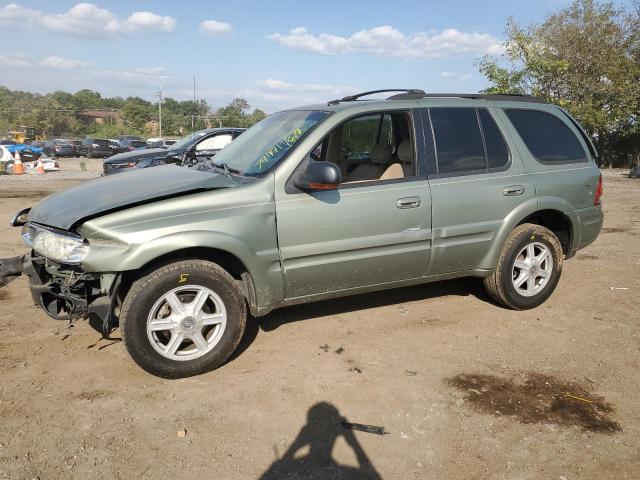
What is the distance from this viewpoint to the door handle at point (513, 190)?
4297mm

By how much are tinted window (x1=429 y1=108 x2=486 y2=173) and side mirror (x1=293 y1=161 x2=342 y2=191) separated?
1.07 meters

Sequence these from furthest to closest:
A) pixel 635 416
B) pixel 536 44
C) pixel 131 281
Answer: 1. pixel 536 44
2. pixel 131 281
3. pixel 635 416

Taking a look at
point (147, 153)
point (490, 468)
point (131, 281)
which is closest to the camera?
point (490, 468)

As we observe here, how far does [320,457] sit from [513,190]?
2806 mm

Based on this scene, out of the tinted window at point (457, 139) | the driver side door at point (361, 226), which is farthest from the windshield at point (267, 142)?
the tinted window at point (457, 139)

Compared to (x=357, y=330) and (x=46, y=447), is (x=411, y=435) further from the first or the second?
(x=46, y=447)

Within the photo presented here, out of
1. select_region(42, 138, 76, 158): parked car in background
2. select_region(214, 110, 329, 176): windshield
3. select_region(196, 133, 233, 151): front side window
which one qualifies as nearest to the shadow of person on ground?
select_region(214, 110, 329, 176): windshield

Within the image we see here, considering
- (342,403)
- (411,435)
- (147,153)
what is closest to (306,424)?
(342,403)

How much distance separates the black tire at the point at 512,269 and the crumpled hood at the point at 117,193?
8.00 ft

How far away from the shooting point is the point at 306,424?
9.66 ft

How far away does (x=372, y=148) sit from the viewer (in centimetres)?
475

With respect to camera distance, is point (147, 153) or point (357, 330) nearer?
point (357, 330)

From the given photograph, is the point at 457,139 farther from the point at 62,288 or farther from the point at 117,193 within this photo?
the point at 62,288

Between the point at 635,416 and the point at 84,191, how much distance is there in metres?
3.98
